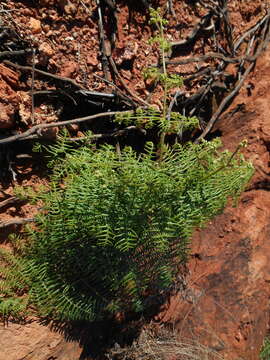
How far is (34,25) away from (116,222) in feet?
4.16

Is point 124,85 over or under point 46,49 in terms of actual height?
under

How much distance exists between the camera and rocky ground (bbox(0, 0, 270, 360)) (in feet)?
7.44

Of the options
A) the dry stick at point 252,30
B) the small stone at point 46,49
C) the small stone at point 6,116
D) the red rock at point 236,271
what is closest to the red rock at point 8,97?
the small stone at point 6,116

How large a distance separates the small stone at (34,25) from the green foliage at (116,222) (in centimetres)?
77

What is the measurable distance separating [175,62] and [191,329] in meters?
1.86

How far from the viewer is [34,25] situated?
226cm

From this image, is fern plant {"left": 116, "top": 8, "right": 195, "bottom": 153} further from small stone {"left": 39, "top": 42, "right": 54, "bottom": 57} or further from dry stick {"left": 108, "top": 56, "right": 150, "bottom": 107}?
small stone {"left": 39, "top": 42, "right": 54, "bottom": 57}

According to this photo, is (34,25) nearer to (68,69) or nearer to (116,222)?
(68,69)

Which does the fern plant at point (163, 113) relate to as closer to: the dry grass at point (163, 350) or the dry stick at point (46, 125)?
the dry stick at point (46, 125)

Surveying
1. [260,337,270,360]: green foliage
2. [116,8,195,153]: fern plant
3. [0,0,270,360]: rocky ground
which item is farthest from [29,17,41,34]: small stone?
[260,337,270,360]: green foliage

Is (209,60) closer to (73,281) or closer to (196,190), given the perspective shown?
(196,190)

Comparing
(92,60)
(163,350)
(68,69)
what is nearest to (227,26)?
(92,60)

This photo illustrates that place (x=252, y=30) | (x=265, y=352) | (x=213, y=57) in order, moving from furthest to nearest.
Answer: (x=252, y=30) → (x=213, y=57) → (x=265, y=352)

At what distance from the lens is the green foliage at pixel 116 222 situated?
1852 millimetres
